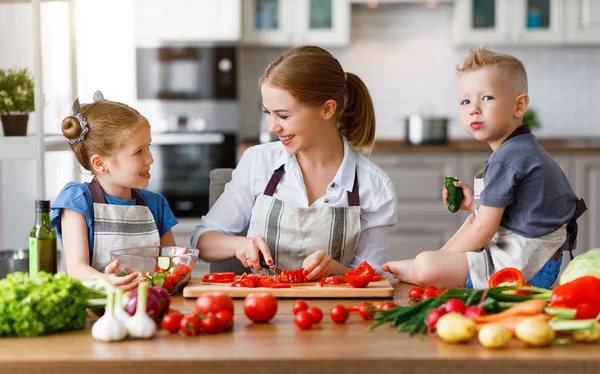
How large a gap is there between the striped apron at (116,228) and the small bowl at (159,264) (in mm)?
239

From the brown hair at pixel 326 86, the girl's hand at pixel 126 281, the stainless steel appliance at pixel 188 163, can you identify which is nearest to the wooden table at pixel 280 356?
the girl's hand at pixel 126 281

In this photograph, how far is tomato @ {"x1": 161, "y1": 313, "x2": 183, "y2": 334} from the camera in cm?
141

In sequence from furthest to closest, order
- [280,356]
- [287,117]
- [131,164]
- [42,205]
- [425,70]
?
[425,70] < [287,117] < [131,164] < [42,205] < [280,356]

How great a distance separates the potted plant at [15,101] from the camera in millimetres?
2811

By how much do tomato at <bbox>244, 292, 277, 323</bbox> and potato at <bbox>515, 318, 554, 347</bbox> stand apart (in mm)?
439

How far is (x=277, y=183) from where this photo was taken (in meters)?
2.35

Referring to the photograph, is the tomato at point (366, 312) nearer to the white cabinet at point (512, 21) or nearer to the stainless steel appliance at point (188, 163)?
the stainless steel appliance at point (188, 163)

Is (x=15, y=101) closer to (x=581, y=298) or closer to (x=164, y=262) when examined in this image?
(x=164, y=262)

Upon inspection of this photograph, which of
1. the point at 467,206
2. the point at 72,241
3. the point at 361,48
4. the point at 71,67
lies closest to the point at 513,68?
the point at 467,206

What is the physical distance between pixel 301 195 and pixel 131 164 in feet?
1.70

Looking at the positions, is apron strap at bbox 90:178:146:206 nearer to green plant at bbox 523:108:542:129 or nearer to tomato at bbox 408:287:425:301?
tomato at bbox 408:287:425:301

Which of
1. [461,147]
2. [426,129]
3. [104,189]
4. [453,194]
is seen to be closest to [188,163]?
[426,129]

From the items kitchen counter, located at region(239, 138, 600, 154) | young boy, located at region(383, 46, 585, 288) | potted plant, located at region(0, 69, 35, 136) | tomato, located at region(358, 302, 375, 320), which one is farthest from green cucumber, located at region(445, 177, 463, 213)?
kitchen counter, located at region(239, 138, 600, 154)

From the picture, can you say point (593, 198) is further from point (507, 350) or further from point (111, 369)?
point (111, 369)
